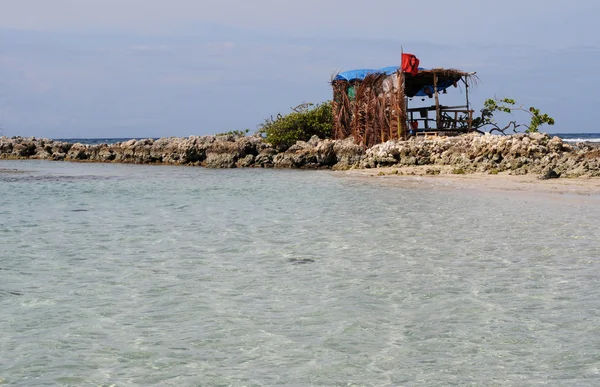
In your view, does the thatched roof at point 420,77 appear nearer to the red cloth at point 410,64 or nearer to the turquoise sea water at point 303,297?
the red cloth at point 410,64

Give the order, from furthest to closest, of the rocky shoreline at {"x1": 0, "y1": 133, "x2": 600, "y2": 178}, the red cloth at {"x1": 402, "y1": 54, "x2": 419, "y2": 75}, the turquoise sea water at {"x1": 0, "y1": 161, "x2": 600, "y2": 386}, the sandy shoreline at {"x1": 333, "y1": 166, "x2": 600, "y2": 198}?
the red cloth at {"x1": 402, "y1": 54, "x2": 419, "y2": 75} < the rocky shoreline at {"x1": 0, "y1": 133, "x2": 600, "y2": 178} < the sandy shoreline at {"x1": 333, "y1": 166, "x2": 600, "y2": 198} < the turquoise sea water at {"x1": 0, "y1": 161, "x2": 600, "y2": 386}

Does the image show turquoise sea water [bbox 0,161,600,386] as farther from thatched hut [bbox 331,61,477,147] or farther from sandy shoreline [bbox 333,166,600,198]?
thatched hut [bbox 331,61,477,147]

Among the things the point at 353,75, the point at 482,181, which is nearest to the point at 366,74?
the point at 353,75

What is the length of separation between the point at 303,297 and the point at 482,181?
523 inches

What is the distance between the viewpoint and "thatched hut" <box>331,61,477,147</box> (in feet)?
86.2

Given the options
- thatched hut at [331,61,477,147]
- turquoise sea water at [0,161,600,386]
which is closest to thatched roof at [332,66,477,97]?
thatched hut at [331,61,477,147]

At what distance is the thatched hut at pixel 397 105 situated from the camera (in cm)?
2628

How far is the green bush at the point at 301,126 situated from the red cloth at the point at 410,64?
6.13 metres

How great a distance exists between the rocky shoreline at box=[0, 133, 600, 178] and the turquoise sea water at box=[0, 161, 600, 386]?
729cm

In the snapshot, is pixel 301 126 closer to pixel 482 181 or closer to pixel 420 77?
pixel 420 77

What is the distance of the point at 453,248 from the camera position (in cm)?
895

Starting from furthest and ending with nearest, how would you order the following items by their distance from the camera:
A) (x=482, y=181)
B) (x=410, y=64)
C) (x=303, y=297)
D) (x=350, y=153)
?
(x=350, y=153), (x=410, y=64), (x=482, y=181), (x=303, y=297)

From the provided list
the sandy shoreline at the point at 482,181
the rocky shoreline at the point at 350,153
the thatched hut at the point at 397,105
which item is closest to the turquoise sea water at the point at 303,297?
the sandy shoreline at the point at 482,181

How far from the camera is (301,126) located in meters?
31.7
